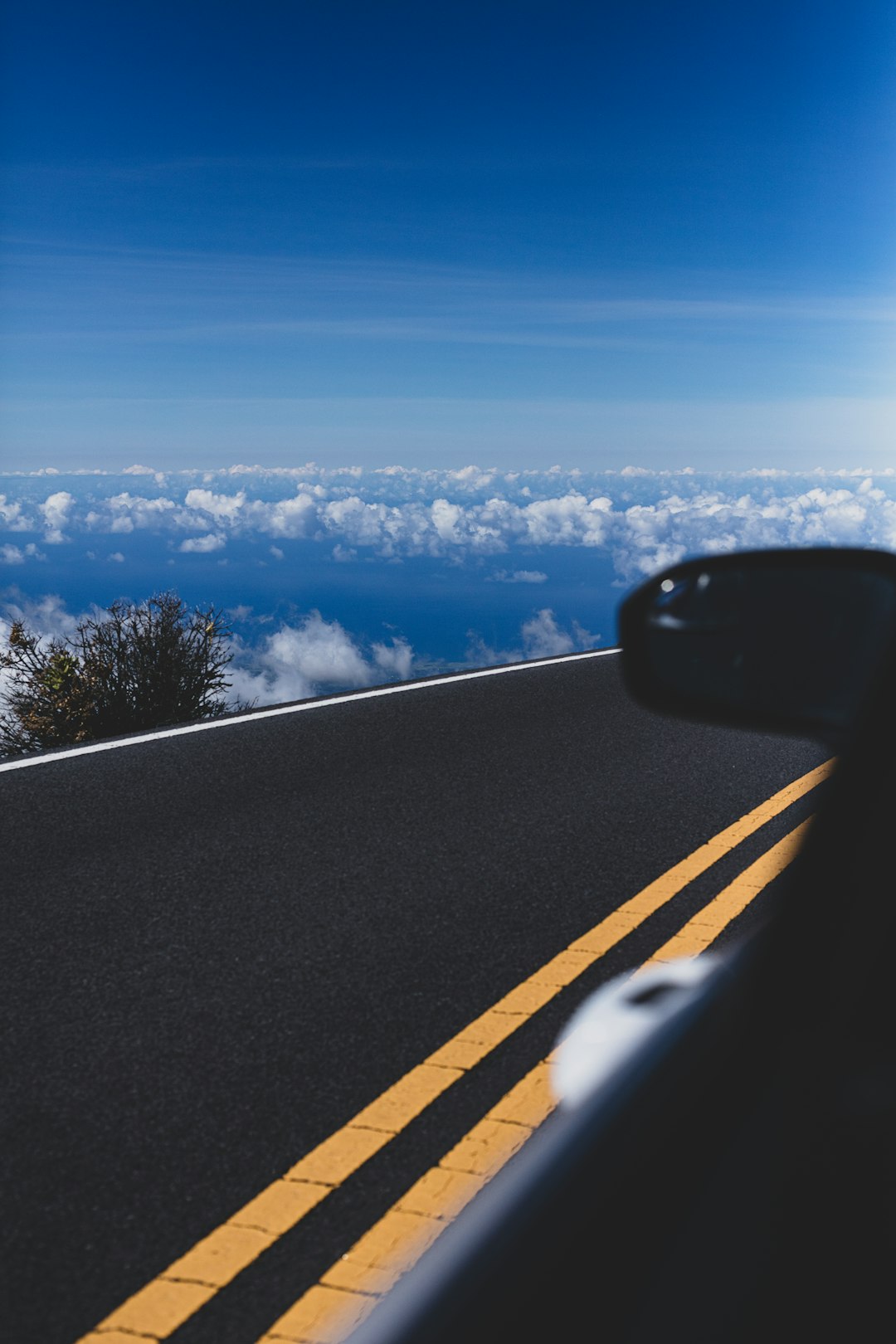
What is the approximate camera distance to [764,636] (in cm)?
205

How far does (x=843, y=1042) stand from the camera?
1.14 metres

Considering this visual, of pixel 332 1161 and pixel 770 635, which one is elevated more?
pixel 770 635

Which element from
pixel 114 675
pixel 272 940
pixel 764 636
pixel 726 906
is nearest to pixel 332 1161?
pixel 272 940

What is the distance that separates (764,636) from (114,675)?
11285mm

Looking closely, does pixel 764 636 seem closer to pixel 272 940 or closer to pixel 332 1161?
pixel 332 1161

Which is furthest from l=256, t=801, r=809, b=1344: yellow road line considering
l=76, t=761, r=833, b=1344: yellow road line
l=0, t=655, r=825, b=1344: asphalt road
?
l=76, t=761, r=833, b=1344: yellow road line

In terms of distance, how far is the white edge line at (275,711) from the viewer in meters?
7.47

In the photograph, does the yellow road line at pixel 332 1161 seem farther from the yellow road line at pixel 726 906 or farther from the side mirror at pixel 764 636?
the side mirror at pixel 764 636

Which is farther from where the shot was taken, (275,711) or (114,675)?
(114,675)

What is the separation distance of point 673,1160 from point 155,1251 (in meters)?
2.01

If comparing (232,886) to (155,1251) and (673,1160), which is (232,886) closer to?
(155,1251)

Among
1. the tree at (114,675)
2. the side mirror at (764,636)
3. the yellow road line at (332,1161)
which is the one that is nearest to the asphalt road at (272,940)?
the yellow road line at (332,1161)

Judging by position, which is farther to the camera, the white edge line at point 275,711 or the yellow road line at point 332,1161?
the white edge line at point 275,711

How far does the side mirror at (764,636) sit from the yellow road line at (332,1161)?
1.64 meters
